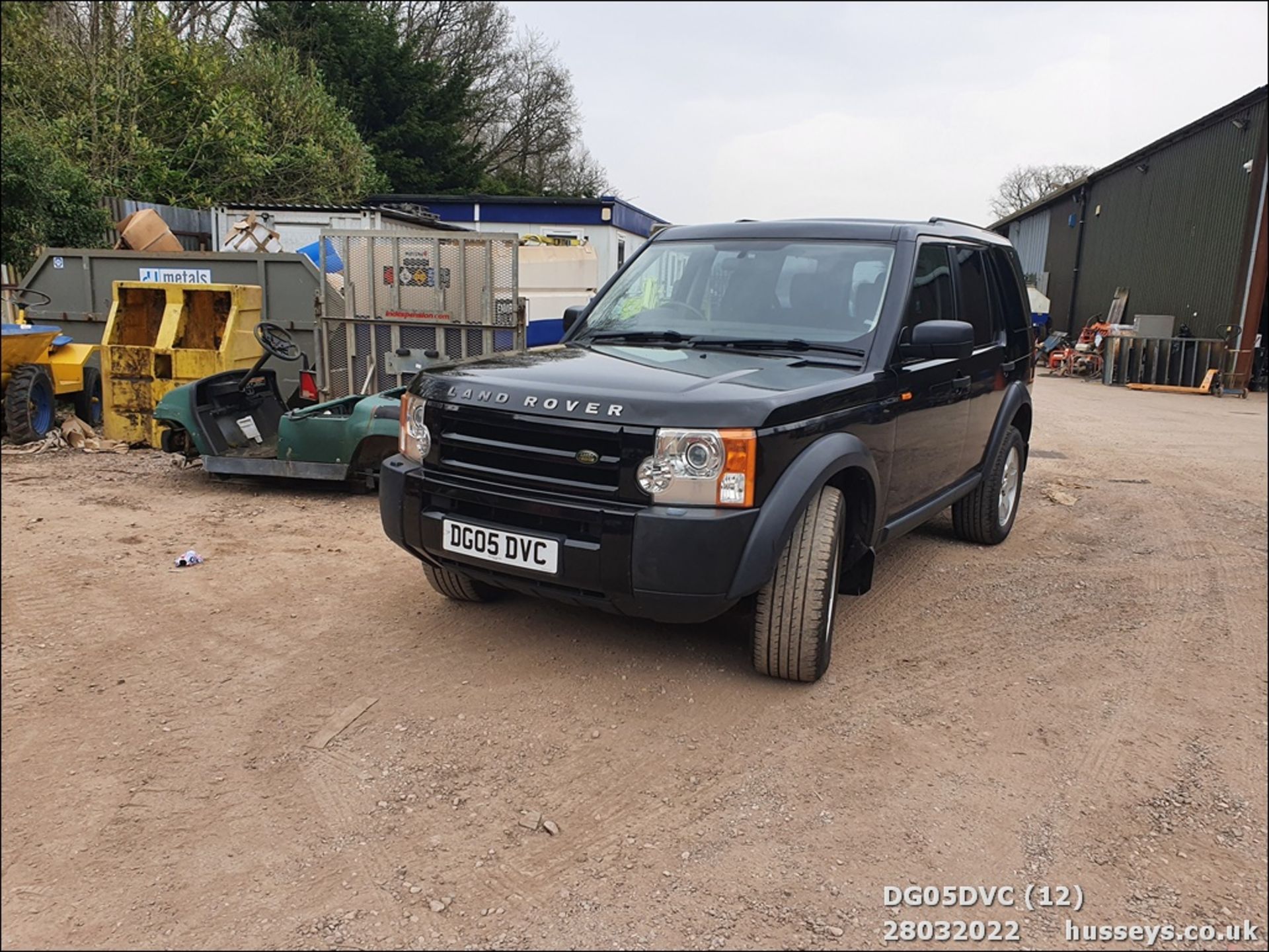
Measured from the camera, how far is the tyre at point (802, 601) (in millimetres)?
3652

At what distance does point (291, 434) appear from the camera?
690cm

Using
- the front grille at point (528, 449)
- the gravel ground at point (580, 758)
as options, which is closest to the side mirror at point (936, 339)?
the gravel ground at point (580, 758)

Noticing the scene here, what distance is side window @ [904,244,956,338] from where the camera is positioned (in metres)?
4.55

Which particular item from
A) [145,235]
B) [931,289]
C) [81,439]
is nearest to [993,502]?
[931,289]

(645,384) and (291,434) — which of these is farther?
(291,434)

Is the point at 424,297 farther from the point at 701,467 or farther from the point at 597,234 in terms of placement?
the point at 597,234

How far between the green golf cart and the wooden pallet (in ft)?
50.1

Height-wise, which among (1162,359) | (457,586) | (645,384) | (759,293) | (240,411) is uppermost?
(759,293)

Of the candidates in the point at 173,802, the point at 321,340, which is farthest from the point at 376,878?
the point at 321,340

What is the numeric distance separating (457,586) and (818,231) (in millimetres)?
2548

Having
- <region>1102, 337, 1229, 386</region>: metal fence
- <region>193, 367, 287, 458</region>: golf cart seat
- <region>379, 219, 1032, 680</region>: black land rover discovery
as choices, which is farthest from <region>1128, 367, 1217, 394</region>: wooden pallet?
<region>193, 367, 287, 458</region>: golf cart seat

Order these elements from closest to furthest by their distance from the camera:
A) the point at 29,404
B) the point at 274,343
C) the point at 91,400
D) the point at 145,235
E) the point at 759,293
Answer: the point at 759,293 < the point at 29,404 < the point at 274,343 < the point at 91,400 < the point at 145,235

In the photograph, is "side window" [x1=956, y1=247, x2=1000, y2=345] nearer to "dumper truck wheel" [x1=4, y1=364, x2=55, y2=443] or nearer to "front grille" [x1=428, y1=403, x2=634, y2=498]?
"front grille" [x1=428, y1=403, x2=634, y2=498]

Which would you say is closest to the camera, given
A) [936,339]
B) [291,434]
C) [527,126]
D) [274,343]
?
[936,339]
